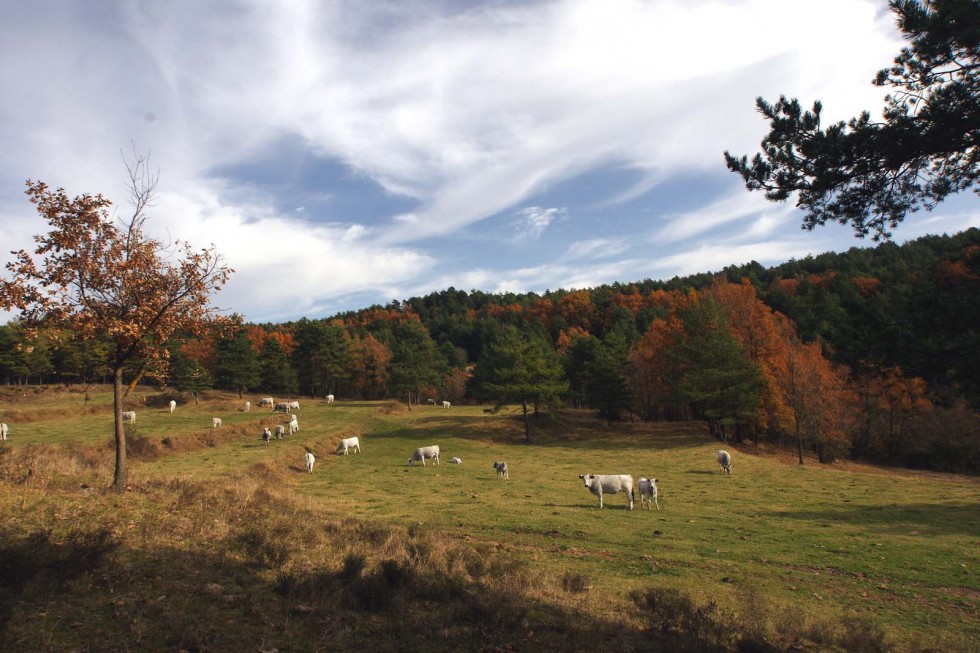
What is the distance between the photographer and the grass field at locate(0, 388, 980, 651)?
7.27 metres

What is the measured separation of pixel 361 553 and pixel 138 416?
52.2 meters

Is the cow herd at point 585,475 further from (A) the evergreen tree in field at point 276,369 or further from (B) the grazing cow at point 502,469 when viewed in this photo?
(A) the evergreen tree in field at point 276,369

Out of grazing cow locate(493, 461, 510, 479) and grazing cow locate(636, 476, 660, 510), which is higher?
grazing cow locate(636, 476, 660, 510)

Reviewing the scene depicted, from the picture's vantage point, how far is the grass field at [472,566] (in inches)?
286

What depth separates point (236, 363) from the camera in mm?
76250

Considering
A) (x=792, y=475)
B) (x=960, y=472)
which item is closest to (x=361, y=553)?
(x=792, y=475)

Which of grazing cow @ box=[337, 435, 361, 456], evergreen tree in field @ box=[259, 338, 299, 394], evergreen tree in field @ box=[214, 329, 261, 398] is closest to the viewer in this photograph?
grazing cow @ box=[337, 435, 361, 456]

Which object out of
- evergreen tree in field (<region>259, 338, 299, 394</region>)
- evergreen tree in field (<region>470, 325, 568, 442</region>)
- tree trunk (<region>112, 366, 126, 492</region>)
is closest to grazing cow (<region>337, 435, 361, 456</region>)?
evergreen tree in field (<region>470, 325, 568, 442</region>)

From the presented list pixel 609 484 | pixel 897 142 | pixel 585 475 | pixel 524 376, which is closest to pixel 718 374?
pixel 524 376

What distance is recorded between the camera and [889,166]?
9328 millimetres

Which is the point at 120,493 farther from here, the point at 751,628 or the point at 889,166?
the point at 889,166

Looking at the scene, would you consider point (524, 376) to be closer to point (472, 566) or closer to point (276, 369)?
point (472, 566)

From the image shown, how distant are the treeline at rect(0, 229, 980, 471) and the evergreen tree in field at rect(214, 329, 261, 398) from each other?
21 centimetres

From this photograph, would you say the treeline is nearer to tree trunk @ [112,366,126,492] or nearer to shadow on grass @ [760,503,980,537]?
tree trunk @ [112,366,126,492]
